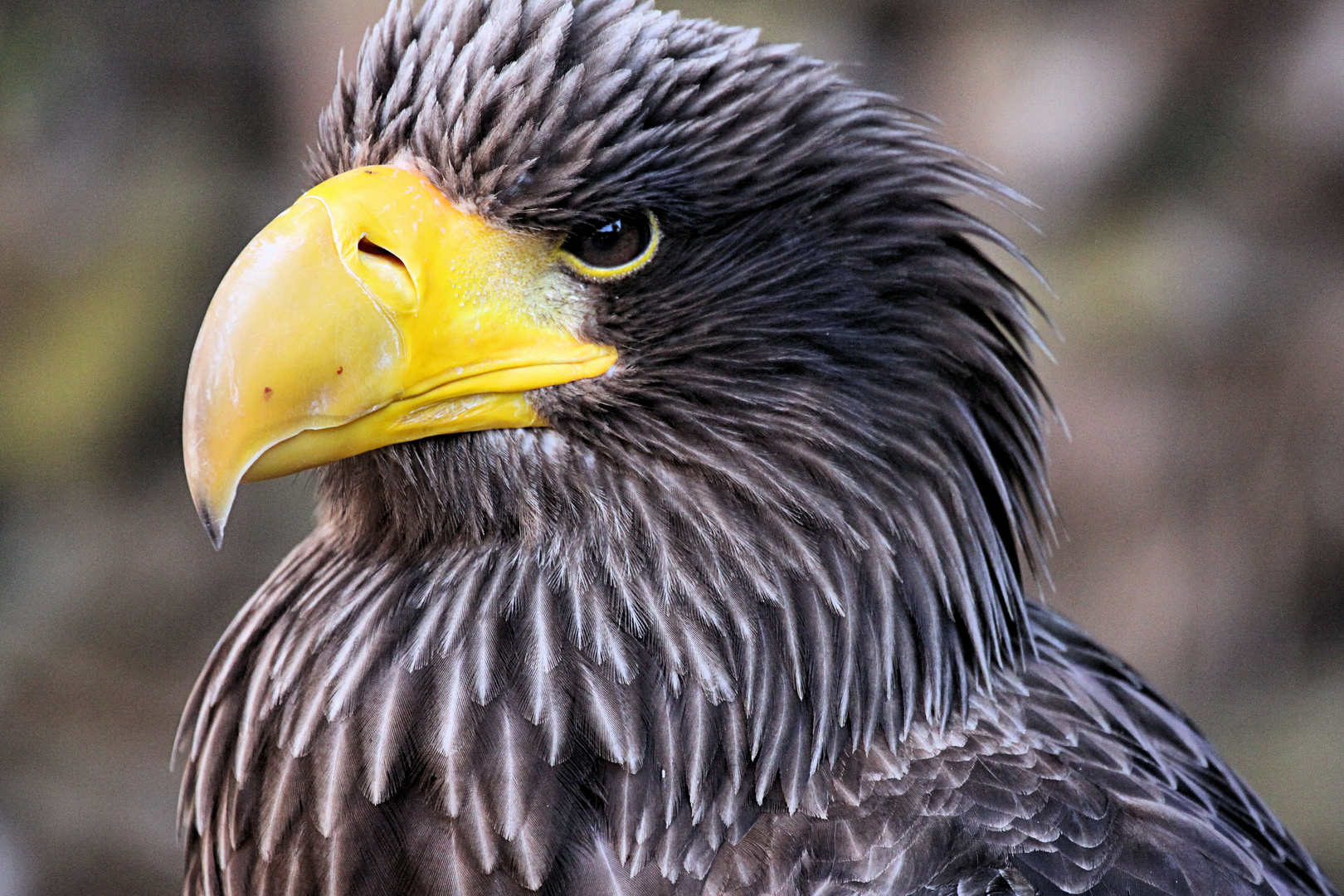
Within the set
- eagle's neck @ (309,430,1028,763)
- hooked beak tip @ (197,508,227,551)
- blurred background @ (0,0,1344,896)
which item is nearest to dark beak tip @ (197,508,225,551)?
hooked beak tip @ (197,508,227,551)

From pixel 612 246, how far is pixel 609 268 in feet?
0.10

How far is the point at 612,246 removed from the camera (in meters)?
1.89

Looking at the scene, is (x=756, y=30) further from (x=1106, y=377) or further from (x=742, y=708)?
(x=1106, y=377)

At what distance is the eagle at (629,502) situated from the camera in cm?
Answer: 174

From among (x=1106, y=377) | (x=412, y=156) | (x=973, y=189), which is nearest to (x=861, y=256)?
(x=973, y=189)

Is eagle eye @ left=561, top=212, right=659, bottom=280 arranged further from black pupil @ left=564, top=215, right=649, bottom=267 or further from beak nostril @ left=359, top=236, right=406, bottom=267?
beak nostril @ left=359, top=236, right=406, bottom=267

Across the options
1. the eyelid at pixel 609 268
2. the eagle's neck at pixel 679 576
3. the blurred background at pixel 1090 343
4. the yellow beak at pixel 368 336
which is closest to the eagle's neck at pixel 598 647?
the eagle's neck at pixel 679 576

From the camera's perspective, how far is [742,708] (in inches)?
72.1

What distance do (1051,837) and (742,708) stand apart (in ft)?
1.55

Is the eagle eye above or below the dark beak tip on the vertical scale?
above

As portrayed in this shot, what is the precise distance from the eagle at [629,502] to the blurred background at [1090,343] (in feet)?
9.00

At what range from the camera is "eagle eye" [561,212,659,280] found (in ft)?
6.15

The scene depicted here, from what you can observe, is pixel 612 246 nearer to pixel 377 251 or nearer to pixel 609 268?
pixel 609 268

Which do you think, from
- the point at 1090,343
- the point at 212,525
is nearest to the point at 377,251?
the point at 212,525
